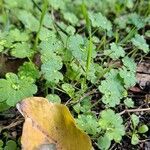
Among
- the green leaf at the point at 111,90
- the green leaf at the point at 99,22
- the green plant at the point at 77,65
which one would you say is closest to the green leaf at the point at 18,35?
the green plant at the point at 77,65

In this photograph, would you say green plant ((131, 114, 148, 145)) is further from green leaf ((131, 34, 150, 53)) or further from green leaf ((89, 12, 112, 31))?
green leaf ((89, 12, 112, 31))

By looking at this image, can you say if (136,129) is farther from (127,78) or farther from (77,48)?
(77,48)

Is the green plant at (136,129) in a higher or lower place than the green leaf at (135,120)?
lower

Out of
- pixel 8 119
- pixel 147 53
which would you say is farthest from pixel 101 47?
pixel 8 119

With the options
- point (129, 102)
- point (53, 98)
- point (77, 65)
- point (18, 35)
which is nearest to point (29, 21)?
point (18, 35)

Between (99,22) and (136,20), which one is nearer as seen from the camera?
(99,22)

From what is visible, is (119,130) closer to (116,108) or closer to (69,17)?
(116,108)

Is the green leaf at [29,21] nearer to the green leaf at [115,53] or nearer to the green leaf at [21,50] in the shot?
the green leaf at [21,50]
